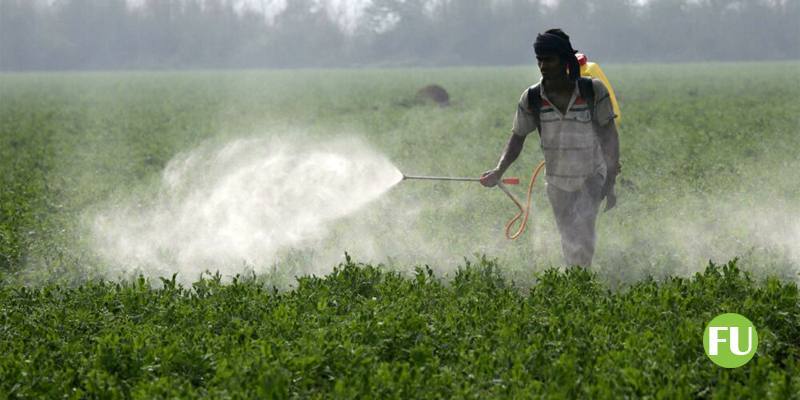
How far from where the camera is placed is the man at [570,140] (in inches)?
258

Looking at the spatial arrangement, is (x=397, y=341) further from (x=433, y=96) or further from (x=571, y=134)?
(x=433, y=96)

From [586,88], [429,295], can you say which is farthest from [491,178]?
[429,295]

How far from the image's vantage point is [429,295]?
6504 millimetres

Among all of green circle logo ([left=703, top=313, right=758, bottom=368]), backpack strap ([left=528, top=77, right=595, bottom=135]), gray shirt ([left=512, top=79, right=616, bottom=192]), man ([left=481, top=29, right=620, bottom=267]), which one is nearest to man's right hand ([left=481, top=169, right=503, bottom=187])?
man ([left=481, top=29, right=620, bottom=267])

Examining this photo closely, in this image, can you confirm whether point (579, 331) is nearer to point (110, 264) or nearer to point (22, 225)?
point (110, 264)

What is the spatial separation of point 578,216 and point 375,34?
578 feet

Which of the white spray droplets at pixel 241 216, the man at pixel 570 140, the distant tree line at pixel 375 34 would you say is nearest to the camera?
the man at pixel 570 140

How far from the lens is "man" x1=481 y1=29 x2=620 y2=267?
6.55m

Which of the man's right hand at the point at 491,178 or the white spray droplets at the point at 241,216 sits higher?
the man's right hand at the point at 491,178

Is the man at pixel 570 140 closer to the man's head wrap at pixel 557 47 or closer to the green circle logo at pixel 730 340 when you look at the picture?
the man's head wrap at pixel 557 47

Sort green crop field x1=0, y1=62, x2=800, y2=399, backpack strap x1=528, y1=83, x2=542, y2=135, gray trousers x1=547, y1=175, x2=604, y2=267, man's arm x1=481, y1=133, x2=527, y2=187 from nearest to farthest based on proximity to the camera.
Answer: green crop field x1=0, y1=62, x2=800, y2=399
backpack strap x1=528, y1=83, x2=542, y2=135
gray trousers x1=547, y1=175, x2=604, y2=267
man's arm x1=481, y1=133, x2=527, y2=187

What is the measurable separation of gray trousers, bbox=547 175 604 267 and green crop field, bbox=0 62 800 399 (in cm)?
27

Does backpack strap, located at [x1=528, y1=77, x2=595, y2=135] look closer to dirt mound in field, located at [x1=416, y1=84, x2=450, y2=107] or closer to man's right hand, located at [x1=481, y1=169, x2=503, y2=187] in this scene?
man's right hand, located at [x1=481, y1=169, x2=503, y2=187]

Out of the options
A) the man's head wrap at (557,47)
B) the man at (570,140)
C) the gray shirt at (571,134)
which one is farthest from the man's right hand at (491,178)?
the man's head wrap at (557,47)
